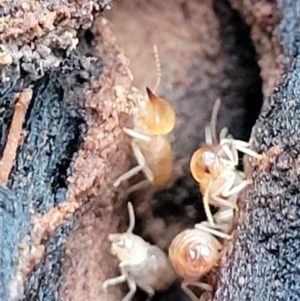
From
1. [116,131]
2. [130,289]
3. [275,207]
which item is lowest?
[130,289]

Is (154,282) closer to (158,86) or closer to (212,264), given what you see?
(212,264)

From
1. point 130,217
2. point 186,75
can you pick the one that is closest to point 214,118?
point 186,75

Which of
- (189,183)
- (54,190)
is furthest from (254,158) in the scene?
(54,190)

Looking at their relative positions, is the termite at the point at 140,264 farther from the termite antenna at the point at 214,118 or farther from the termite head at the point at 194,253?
the termite antenna at the point at 214,118

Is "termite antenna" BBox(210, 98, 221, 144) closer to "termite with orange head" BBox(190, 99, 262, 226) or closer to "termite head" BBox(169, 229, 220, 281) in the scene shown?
"termite with orange head" BBox(190, 99, 262, 226)

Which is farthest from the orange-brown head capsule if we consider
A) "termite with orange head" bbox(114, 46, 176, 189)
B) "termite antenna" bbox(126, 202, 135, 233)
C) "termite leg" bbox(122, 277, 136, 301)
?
"termite leg" bbox(122, 277, 136, 301)

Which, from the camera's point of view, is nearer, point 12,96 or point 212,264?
point 12,96

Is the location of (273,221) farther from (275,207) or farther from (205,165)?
(205,165)
